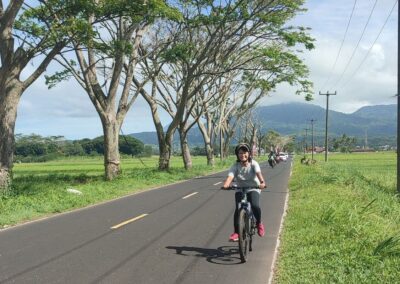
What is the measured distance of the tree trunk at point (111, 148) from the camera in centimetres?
2519

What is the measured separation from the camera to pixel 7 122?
17.6m

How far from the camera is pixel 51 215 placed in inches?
551

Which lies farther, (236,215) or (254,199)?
(254,199)

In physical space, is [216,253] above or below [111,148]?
below

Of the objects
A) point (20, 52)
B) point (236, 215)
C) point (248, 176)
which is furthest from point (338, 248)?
point (20, 52)

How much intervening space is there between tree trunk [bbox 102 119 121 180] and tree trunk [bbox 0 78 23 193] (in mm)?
7582

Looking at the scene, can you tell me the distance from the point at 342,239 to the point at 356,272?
84.7 inches

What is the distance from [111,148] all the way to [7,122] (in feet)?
27.2

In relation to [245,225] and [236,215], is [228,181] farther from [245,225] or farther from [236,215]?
[245,225]

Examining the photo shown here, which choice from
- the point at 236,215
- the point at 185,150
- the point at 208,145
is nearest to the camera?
the point at 236,215

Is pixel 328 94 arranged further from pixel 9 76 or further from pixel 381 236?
pixel 381 236

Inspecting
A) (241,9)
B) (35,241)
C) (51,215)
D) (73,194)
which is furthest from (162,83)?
(35,241)

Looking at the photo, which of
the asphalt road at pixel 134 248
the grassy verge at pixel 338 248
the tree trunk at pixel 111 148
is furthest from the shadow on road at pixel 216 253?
the tree trunk at pixel 111 148

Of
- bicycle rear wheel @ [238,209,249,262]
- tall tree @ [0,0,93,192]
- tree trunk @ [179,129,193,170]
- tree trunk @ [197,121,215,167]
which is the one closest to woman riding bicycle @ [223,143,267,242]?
bicycle rear wheel @ [238,209,249,262]
